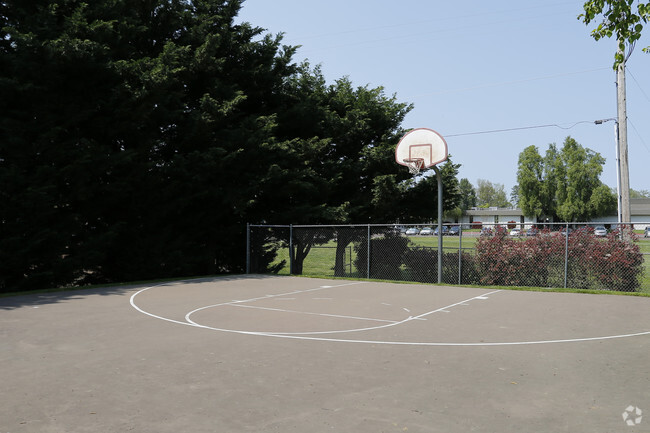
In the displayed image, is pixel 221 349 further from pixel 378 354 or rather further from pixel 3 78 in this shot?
pixel 3 78

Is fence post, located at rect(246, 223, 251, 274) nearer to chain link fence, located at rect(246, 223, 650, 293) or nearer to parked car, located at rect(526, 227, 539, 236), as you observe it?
chain link fence, located at rect(246, 223, 650, 293)

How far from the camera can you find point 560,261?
635 inches

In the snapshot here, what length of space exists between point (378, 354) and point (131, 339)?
155 inches

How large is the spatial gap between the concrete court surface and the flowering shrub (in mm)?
3596

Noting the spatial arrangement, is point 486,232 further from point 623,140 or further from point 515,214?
point 515,214

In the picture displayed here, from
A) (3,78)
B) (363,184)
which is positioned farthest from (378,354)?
(363,184)

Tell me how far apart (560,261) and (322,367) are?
41.1 ft

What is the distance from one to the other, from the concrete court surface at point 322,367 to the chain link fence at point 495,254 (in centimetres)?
372

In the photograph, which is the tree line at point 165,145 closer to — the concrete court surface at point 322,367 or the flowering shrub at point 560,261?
the concrete court surface at point 322,367

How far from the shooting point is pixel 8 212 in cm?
1529

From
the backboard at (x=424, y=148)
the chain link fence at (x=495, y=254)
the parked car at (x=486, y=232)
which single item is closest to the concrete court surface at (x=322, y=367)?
the chain link fence at (x=495, y=254)

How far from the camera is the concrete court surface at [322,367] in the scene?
449 cm

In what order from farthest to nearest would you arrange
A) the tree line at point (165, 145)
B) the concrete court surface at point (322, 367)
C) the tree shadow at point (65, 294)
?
the tree line at point (165, 145) < the tree shadow at point (65, 294) < the concrete court surface at point (322, 367)

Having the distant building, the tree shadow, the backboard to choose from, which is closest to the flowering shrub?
the backboard
